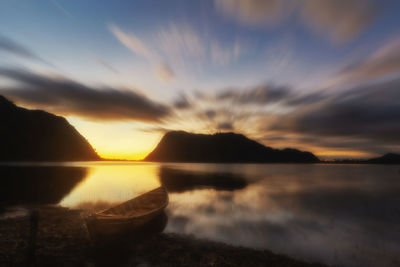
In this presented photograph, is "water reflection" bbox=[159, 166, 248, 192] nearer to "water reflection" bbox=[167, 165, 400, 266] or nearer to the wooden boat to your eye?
"water reflection" bbox=[167, 165, 400, 266]

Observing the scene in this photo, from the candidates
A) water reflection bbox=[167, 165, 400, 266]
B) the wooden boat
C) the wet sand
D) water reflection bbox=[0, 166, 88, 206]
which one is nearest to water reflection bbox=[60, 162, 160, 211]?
water reflection bbox=[0, 166, 88, 206]

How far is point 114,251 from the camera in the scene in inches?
498

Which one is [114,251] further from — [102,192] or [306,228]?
[102,192]

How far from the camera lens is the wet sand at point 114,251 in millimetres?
11125

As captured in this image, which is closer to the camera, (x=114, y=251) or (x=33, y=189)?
(x=114, y=251)

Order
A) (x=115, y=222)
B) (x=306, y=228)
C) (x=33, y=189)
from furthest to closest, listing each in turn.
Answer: (x=33, y=189) < (x=306, y=228) < (x=115, y=222)

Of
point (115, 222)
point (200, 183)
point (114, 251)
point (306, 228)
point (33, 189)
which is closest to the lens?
point (114, 251)

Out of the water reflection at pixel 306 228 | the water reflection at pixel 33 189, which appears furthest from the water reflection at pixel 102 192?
the water reflection at pixel 306 228

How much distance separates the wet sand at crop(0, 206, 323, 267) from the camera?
11.1 meters

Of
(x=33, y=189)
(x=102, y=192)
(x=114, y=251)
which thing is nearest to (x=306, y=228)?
(x=114, y=251)

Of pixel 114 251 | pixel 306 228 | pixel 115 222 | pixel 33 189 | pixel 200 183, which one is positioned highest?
pixel 200 183

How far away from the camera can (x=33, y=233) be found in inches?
428

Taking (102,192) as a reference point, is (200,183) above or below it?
above

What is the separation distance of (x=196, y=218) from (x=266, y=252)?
10.1 m
